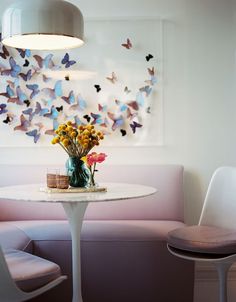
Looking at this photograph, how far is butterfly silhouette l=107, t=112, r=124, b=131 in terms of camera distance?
11.7ft

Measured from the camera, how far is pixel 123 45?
3.58 metres

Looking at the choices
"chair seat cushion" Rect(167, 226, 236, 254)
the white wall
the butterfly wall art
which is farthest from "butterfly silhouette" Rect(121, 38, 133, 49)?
"chair seat cushion" Rect(167, 226, 236, 254)

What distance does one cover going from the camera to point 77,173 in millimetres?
2625

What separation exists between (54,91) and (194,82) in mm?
1103

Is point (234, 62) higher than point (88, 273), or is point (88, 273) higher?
point (234, 62)

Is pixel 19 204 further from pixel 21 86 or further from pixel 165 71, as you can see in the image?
pixel 165 71

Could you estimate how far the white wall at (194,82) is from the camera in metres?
3.58

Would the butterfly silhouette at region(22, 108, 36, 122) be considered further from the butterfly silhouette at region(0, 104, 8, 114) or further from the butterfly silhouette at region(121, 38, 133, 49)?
the butterfly silhouette at region(121, 38, 133, 49)

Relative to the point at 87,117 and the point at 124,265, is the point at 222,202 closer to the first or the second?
the point at 124,265

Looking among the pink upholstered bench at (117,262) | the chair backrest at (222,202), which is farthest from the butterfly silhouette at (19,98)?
the chair backrest at (222,202)

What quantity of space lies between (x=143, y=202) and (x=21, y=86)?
4.32ft

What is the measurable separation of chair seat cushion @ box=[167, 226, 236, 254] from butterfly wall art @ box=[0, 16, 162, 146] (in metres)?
1.05

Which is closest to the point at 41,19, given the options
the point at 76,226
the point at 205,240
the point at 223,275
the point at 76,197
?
the point at 76,197

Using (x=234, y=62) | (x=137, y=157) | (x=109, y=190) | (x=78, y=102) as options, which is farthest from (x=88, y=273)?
(x=234, y=62)
